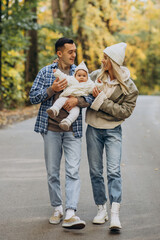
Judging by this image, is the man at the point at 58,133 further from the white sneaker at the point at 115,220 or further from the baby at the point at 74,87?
the white sneaker at the point at 115,220

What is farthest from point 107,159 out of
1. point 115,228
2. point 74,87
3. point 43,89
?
point 43,89

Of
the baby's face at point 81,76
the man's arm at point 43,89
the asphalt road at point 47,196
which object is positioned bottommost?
the asphalt road at point 47,196

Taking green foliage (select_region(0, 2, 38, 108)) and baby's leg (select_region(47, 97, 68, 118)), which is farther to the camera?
green foliage (select_region(0, 2, 38, 108))

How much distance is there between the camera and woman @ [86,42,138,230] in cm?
472

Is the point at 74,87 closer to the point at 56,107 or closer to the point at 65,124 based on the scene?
the point at 56,107

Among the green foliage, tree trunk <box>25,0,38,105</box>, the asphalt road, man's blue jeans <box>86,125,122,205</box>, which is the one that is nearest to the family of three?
man's blue jeans <box>86,125,122,205</box>

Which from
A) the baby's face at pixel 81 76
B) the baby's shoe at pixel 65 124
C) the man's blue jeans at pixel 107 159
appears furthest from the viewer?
the man's blue jeans at pixel 107 159

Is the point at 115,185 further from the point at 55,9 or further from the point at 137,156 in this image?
the point at 55,9

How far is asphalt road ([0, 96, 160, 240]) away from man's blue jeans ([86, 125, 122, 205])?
1.19ft

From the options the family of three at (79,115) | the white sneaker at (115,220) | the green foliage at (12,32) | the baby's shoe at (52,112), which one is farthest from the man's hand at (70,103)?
the green foliage at (12,32)

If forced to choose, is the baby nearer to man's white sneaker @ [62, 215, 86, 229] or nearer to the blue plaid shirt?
the blue plaid shirt

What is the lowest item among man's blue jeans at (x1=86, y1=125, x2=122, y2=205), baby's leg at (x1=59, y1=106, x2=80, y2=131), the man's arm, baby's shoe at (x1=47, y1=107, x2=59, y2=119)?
man's blue jeans at (x1=86, y1=125, x2=122, y2=205)

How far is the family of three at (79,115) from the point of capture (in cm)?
467

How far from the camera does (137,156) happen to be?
31.0ft
